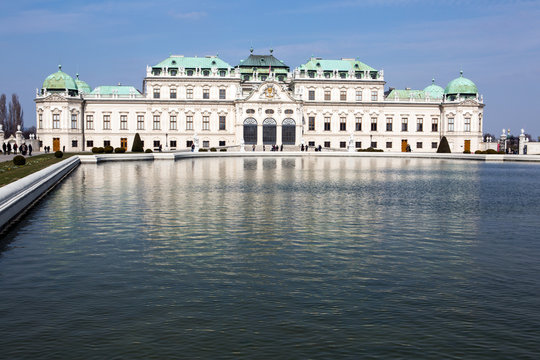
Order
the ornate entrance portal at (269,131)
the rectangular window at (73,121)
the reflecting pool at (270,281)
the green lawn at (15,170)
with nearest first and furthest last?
the reflecting pool at (270,281)
the green lawn at (15,170)
the rectangular window at (73,121)
the ornate entrance portal at (269,131)

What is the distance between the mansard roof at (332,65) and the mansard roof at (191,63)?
563 inches

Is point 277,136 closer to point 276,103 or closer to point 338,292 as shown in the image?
point 276,103

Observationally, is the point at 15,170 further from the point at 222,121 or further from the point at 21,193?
the point at 222,121

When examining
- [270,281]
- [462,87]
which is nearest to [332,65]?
[462,87]

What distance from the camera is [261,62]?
10356 cm

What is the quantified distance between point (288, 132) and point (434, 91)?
31.3 metres

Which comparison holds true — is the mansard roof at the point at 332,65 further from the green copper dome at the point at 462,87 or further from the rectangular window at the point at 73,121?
the rectangular window at the point at 73,121

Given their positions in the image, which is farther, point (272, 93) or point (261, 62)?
Answer: point (261, 62)

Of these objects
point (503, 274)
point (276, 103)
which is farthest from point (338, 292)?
point (276, 103)

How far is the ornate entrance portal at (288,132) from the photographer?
315ft

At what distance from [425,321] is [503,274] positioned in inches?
163

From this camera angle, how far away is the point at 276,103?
95.1m

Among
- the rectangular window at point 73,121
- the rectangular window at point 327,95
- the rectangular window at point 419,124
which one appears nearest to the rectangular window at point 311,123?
the rectangular window at point 327,95

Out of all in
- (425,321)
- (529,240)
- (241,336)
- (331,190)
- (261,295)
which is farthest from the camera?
(331,190)
